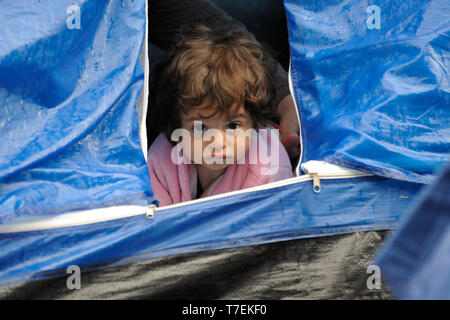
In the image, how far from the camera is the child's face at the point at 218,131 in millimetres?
1191

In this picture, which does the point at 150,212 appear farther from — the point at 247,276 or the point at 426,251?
the point at 426,251

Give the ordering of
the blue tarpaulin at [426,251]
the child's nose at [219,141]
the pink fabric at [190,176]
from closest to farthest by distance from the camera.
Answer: the blue tarpaulin at [426,251]
the child's nose at [219,141]
the pink fabric at [190,176]

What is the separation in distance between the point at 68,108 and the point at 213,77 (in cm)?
33

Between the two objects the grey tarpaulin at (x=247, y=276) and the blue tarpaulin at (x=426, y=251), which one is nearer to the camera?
the blue tarpaulin at (x=426, y=251)

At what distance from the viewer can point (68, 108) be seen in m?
1.06

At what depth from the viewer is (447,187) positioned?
0.47 metres

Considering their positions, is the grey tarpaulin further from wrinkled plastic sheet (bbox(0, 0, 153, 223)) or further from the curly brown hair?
the curly brown hair

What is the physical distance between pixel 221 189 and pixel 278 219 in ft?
0.90

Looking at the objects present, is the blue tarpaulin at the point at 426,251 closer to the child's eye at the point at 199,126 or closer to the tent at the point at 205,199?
the tent at the point at 205,199

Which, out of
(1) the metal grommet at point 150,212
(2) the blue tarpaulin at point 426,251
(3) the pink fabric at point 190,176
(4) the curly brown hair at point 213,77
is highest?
(4) the curly brown hair at point 213,77

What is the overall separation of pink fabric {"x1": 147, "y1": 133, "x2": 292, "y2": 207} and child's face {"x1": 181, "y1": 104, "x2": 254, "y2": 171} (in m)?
0.09

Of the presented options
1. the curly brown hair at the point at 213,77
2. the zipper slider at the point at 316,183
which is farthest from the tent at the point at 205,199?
the curly brown hair at the point at 213,77
